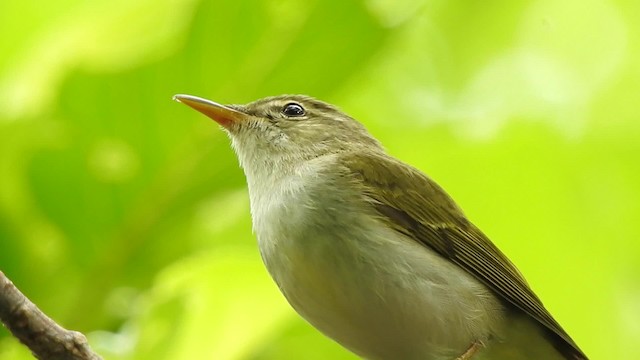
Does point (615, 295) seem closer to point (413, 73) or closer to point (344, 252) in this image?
point (344, 252)

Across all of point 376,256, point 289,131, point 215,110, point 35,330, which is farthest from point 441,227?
point 35,330

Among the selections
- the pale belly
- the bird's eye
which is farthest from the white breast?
the bird's eye

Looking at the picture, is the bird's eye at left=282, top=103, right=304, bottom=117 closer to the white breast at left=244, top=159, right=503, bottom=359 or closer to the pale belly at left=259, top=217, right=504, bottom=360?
the white breast at left=244, top=159, right=503, bottom=359

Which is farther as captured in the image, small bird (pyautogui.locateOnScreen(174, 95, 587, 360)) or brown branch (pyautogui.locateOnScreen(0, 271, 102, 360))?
small bird (pyautogui.locateOnScreen(174, 95, 587, 360))

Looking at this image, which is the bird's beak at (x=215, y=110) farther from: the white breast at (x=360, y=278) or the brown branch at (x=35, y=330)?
the brown branch at (x=35, y=330)

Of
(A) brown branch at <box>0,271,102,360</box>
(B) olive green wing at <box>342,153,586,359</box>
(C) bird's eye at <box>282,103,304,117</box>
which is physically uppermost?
(C) bird's eye at <box>282,103,304,117</box>

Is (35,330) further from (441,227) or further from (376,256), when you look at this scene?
(441,227)
